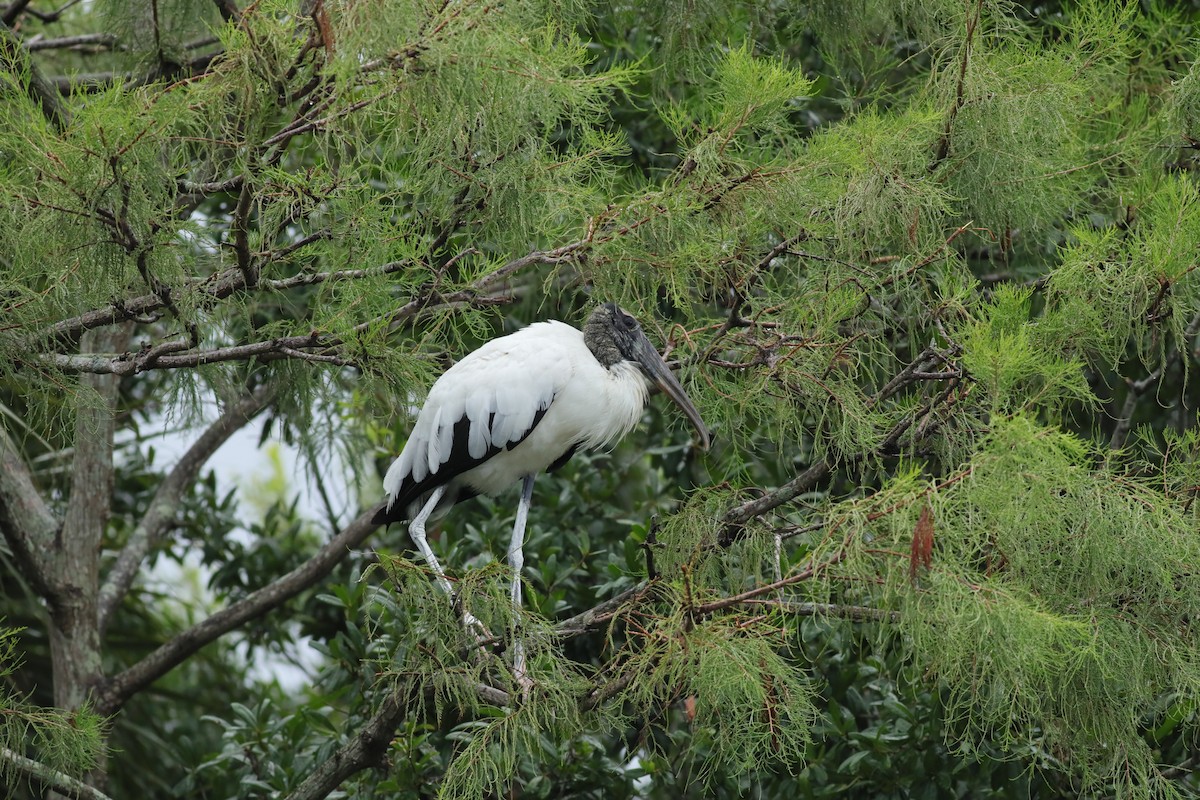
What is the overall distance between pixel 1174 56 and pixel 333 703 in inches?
117

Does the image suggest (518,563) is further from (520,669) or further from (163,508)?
(163,508)

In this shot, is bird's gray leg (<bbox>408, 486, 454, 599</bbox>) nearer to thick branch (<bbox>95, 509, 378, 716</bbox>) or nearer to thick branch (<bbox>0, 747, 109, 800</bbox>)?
thick branch (<bbox>95, 509, 378, 716</bbox>)

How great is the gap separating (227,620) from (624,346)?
1588 mm

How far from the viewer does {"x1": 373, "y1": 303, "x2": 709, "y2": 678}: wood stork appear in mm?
3344

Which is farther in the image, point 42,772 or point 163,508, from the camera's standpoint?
point 163,508

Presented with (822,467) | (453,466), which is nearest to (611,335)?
(453,466)

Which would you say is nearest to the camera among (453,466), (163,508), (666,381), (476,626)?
(476,626)

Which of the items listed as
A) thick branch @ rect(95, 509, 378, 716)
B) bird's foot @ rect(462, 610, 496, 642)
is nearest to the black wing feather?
thick branch @ rect(95, 509, 378, 716)

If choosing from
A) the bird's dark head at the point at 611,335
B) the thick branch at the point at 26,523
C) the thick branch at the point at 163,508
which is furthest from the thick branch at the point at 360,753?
the thick branch at the point at 163,508

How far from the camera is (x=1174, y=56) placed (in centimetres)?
403

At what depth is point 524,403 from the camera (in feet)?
11.0

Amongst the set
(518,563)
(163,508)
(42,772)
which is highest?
(42,772)

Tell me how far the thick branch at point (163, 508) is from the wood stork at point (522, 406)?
3.42 feet

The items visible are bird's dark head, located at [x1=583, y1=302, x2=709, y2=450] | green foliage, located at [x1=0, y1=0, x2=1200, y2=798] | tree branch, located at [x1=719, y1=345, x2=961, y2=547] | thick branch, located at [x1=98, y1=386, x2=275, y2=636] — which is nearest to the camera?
green foliage, located at [x1=0, y1=0, x2=1200, y2=798]
